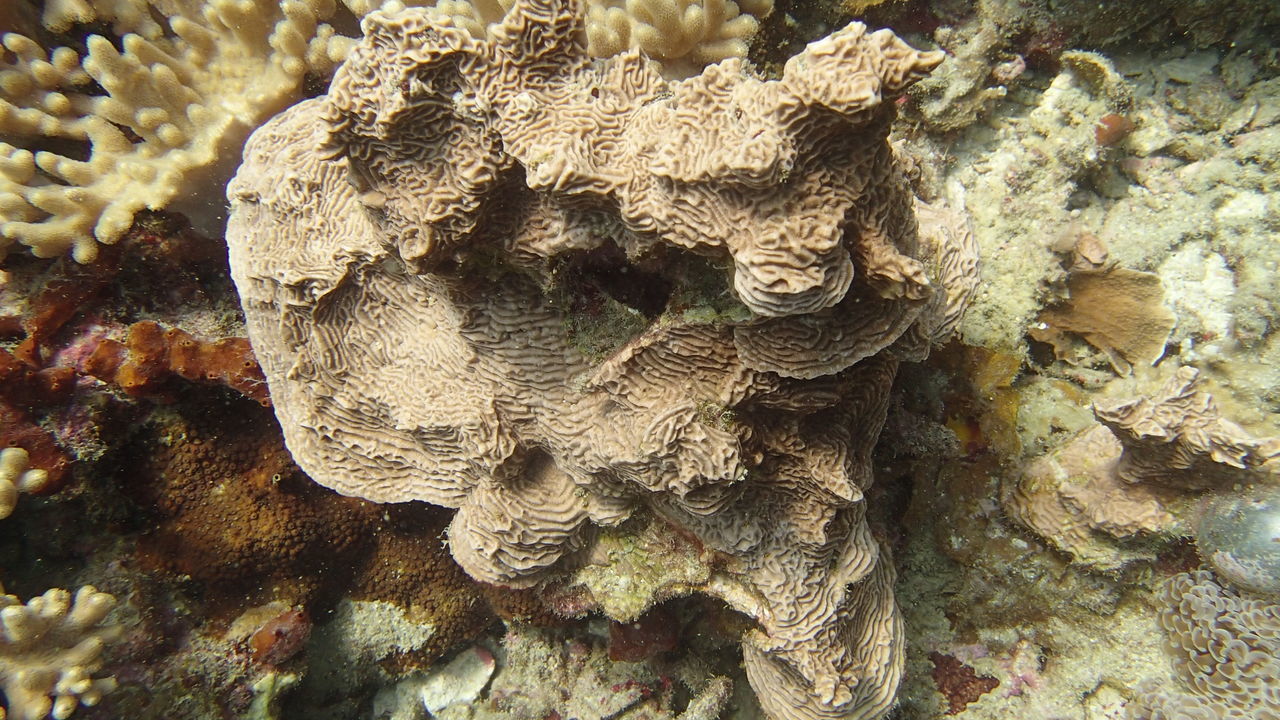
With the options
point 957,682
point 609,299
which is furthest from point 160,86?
point 957,682

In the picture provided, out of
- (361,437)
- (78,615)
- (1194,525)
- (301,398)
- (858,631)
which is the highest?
(301,398)

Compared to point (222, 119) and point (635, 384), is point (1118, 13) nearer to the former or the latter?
point (635, 384)

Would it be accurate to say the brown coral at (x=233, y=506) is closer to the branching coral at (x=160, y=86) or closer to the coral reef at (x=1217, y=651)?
the branching coral at (x=160, y=86)

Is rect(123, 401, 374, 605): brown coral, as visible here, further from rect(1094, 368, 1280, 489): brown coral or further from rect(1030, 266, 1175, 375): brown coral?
rect(1030, 266, 1175, 375): brown coral

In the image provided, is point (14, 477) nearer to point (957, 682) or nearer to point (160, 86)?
point (160, 86)

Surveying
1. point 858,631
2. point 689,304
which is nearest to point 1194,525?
point 858,631

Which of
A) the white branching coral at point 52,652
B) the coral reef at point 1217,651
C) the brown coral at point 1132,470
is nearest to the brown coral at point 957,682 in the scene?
the coral reef at point 1217,651
